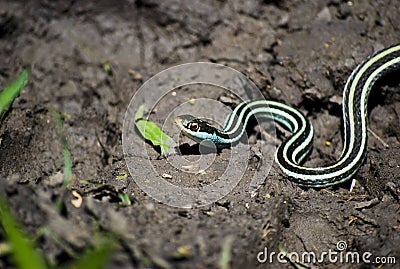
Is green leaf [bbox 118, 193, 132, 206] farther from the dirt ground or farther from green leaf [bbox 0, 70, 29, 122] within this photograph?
green leaf [bbox 0, 70, 29, 122]

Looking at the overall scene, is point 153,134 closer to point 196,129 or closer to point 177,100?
point 196,129

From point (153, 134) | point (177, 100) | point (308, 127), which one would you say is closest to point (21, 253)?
point (153, 134)

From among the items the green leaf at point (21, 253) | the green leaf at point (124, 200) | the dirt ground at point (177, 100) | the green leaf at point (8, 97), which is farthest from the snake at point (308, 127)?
the green leaf at point (21, 253)

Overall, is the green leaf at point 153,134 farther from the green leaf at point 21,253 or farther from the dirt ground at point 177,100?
the green leaf at point 21,253

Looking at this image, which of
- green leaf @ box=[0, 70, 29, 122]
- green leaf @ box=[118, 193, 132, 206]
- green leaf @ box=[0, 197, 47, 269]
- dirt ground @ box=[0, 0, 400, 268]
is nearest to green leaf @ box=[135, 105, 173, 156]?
dirt ground @ box=[0, 0, 400, 268]

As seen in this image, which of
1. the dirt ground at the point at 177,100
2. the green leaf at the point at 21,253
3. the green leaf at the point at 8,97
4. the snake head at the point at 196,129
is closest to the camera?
the green leaf at the point at 21,253

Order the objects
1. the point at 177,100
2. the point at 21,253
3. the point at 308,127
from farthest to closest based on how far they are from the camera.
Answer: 1. the point at 177,100
2. the point at 308,127
3. the point at 21,253
